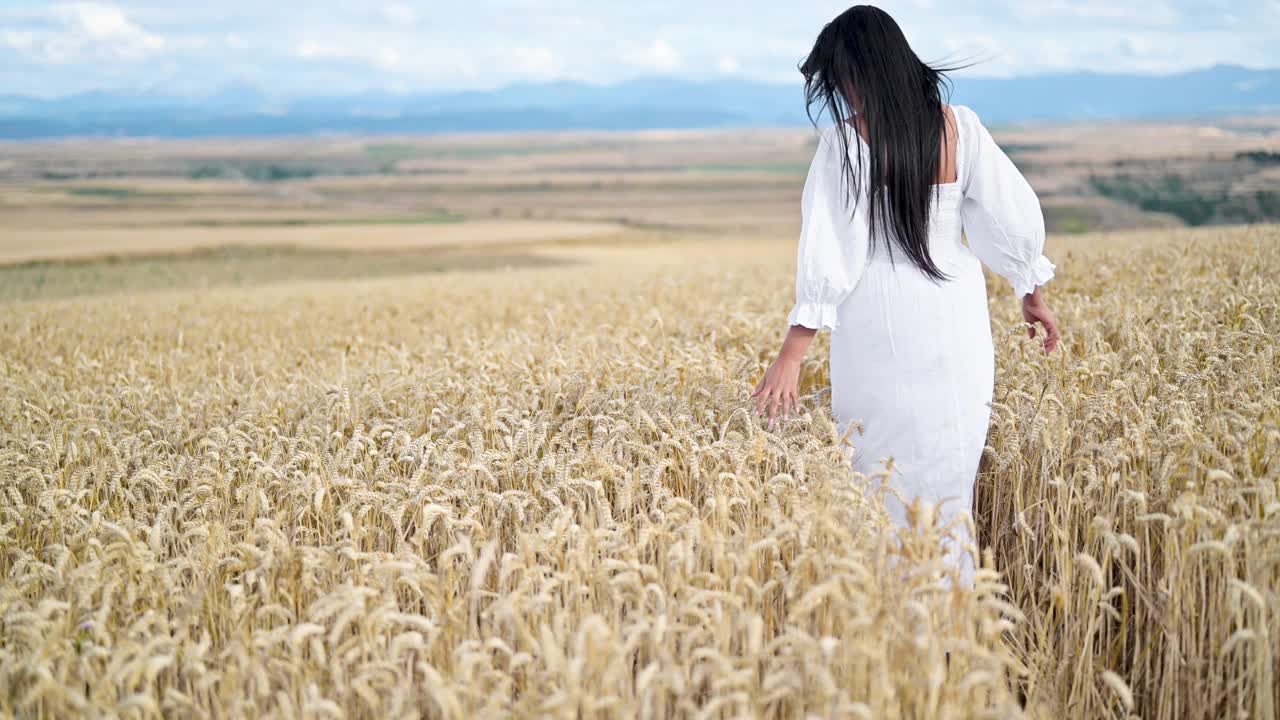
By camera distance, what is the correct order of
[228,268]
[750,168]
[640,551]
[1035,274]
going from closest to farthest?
[640,551] → [1035,274] → [228,268] → [750,168]

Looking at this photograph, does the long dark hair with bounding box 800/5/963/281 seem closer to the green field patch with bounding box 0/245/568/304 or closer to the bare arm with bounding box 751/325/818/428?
the bare arm with bounding box 751/325/818/428

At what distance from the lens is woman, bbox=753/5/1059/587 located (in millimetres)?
3582

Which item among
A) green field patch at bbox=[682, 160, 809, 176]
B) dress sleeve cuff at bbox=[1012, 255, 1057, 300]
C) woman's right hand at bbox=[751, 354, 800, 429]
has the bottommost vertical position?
woman's right hand at bbox=[751, 354, 800, 429]

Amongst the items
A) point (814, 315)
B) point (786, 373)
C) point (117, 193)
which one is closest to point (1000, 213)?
point (814, 315)

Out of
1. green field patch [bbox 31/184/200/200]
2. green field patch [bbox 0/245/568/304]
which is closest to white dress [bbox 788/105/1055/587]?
green field patch [bbox 0/245/568/304]

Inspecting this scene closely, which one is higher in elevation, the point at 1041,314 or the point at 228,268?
the point at 1041,314

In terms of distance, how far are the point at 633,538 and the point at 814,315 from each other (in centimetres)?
112

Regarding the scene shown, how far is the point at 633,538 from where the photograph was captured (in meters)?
3.52

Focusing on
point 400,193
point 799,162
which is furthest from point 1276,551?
point 799,162

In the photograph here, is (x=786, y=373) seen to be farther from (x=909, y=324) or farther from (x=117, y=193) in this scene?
(x=117, y=193)

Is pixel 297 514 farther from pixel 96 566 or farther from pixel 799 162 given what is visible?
pixel 799 162

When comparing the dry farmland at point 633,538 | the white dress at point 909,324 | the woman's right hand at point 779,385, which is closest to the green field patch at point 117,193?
the dry farmland at point 633,538

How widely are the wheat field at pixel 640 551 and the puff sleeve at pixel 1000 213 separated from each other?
1.89 ft

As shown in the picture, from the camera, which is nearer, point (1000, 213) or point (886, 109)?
point (886, 109)
